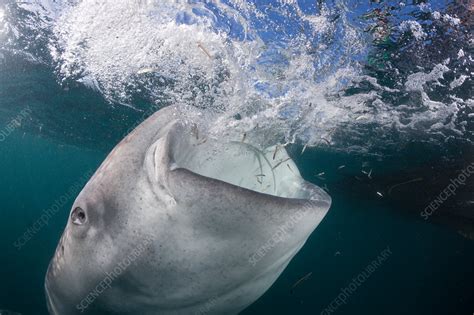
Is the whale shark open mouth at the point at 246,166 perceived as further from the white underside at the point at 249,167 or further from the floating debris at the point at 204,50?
the floating debris at the point at 204,50

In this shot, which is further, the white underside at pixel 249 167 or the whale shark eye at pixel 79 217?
the white underside at pixel 249 167

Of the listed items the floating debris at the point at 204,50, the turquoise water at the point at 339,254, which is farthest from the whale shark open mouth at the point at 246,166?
the turquoise water at the point at 339,254

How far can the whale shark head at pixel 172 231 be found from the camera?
1.78m

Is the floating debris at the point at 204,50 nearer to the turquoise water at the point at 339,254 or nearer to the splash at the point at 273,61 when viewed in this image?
the splash at the point at 273,61

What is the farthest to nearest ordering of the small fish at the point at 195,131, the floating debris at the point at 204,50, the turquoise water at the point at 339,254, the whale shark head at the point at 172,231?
1. the turquoise water at the point at 339,254
2. the floating debris at the point at 204,50
3. the small fish at the point at 195,131
4. the whale shark head at the point at 172,231

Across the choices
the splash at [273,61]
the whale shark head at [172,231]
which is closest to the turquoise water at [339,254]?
the splash at [273,61]

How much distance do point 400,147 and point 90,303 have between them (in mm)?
12009

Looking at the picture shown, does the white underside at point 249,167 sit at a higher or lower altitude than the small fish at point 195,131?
lower

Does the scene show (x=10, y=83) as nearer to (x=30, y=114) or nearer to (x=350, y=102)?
(x=30, y=114)

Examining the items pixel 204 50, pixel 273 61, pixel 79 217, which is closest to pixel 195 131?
pixel 79 217

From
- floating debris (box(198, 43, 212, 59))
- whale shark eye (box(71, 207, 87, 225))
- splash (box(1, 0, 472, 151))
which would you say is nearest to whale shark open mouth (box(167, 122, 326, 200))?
splash (box(1, 0, 472, 151))

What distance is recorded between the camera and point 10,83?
14953mm

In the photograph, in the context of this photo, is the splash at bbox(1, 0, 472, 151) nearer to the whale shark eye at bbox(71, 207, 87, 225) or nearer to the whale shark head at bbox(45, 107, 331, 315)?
the whale shark head at bbox(45, 107, 331, 315)

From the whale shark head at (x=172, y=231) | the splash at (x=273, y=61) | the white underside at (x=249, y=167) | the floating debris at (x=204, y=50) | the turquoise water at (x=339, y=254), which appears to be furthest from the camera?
the turquoise water at (x=339, y=254)
